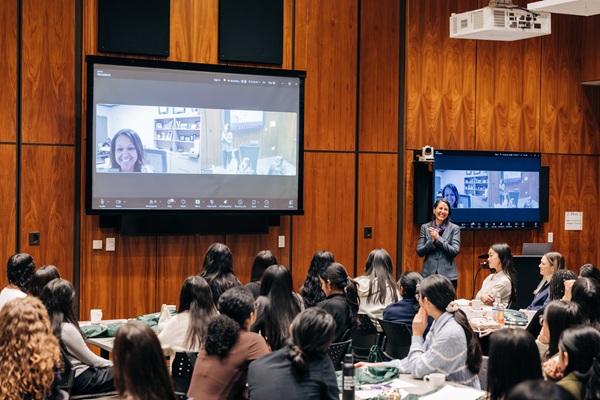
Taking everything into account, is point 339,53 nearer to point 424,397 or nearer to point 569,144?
point 569,144

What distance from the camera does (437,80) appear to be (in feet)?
32.4

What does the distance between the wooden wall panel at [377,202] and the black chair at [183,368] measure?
4.67 m

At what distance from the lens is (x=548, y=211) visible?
1051 cm

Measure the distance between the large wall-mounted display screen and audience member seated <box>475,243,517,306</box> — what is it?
7.25 ft

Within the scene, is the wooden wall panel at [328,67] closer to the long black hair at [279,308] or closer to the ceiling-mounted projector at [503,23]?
the ceiling-mounted projector at [503,23]

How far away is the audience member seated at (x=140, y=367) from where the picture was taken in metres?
3.20

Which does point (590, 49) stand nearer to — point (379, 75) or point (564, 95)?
point (564, 95)

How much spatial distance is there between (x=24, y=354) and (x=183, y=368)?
128 centimetres

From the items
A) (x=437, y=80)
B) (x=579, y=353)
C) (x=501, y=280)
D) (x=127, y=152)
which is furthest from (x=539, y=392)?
(x=437, y=80)

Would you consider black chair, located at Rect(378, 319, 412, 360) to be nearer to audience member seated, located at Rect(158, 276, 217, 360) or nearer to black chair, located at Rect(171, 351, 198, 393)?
audience member seated, located at Rect(158, 276, 217, 360)

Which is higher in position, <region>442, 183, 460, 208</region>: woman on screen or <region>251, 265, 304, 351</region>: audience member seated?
<region>442, 183, 460, 208</region>: woman on screen

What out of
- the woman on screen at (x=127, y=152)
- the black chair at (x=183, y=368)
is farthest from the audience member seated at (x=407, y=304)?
the woman on screen at (x=127, y=152)

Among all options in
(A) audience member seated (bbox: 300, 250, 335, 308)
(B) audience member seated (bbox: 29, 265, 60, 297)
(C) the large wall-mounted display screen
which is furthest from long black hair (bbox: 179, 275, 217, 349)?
(C) the large wall-mounted display screen

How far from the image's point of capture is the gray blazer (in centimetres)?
879
